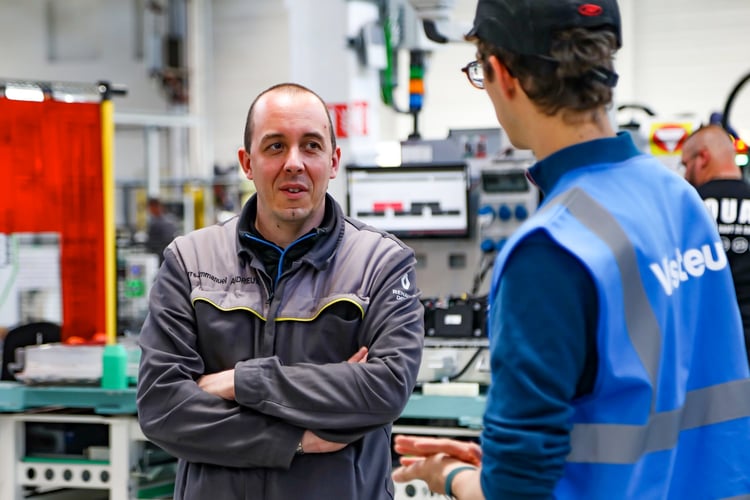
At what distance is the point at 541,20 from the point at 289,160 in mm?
896

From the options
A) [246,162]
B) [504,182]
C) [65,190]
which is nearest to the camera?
[246,162]

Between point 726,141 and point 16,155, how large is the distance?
280 cm

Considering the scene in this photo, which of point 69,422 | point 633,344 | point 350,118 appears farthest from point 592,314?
point 350,118

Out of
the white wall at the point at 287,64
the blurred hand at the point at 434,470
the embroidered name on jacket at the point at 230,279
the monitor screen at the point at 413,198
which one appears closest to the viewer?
the blurred hand at the point at 434,470

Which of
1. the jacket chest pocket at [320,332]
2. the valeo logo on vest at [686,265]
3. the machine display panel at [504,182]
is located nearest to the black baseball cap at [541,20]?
the valeo logo on vest at [686,265]

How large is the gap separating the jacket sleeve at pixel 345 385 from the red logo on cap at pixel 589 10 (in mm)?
885

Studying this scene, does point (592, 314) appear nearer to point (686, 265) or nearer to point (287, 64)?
point (686, 265)

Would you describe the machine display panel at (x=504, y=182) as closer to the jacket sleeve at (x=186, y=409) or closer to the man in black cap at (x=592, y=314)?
the jacket sleeve at (x=186, y=409)

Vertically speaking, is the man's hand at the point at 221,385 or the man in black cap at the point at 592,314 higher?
the man in black cap at the point at 592,314

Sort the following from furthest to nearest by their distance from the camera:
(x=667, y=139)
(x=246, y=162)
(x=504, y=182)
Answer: (x=667, y=139), (x=504, y=182), (x=246, y=162)

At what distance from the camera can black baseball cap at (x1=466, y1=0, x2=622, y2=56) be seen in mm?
1142

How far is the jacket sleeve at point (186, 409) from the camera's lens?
70.5 inches

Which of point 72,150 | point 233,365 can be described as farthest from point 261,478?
point 72,150

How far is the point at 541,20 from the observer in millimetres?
1145
